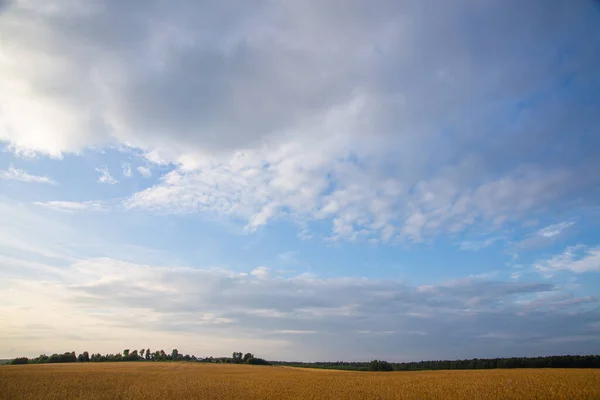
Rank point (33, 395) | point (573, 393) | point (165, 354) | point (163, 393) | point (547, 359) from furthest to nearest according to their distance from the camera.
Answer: point (165, 354), point (547, 359), point (163, 393), point (33, 395), point (573, 393)

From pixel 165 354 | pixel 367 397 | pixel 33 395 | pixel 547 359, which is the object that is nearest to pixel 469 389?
pixel 367 397

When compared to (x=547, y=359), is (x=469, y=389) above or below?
above

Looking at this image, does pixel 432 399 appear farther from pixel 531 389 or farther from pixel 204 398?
pixel 204 398

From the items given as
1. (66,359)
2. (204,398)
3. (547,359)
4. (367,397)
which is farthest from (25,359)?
(547,359)

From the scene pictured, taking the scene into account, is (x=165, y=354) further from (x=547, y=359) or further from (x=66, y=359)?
(x=547, y=359)

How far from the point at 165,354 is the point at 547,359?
16313 cm

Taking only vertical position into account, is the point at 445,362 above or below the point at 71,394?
below

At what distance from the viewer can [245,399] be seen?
81.1 feet

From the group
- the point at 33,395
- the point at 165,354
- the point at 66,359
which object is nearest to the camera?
the point at 33,395


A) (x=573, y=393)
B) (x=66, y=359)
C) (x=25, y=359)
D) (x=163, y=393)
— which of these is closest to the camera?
(x=573, y=393)

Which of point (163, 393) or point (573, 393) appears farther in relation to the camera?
point (163, 393)

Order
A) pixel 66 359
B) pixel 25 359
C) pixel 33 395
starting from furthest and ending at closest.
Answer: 1. pixel 66 359
2. pixel 25 359
3. pixel 33 395

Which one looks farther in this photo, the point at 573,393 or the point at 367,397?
the point at 367,397

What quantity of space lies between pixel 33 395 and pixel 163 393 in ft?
30.0
